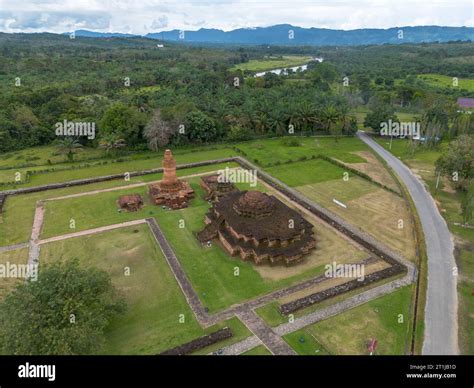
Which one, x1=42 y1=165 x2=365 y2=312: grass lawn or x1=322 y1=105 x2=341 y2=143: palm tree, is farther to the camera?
x1=322 y1=105 x2=341 y2=143: palm tree

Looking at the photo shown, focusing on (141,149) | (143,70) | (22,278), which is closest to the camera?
(22,278)

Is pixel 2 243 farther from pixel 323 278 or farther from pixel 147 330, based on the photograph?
pixel 323 278

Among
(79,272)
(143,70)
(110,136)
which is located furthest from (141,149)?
(143,70)

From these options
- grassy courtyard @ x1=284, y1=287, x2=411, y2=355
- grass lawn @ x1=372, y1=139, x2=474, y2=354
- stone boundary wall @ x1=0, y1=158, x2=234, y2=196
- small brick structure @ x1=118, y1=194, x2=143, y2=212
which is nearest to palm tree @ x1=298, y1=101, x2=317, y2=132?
grass lawn @ x1=372, y1=139, x2=474, y2=354

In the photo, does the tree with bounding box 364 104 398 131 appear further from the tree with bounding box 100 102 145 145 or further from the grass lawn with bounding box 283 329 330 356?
the grass lawn with bounding box 283 329 330 356

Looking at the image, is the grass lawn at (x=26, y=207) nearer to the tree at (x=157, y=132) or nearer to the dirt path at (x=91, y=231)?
the dirt path at (x=91, y=231)
